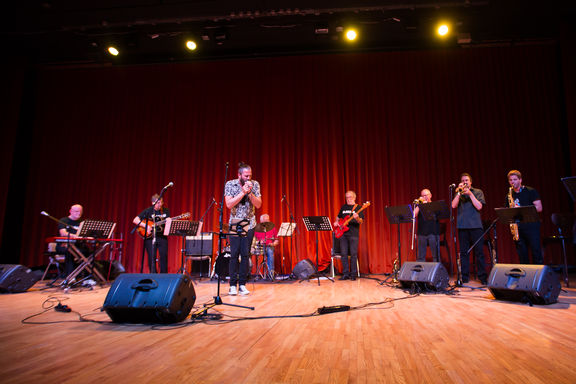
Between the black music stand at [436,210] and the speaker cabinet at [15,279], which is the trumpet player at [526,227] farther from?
the speaker cabinet at [15,279]

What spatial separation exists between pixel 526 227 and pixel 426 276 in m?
1.67

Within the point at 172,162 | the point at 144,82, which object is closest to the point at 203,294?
the point at 172,162

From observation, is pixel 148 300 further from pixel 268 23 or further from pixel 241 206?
pixel 268 23

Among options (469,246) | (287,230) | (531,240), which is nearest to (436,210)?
(469,246)

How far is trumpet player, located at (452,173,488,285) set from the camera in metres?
5.15

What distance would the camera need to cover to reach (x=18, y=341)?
2199mm

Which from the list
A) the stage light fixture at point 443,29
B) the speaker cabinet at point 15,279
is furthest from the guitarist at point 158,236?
the stage light fixture at point 443,29

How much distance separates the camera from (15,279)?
478cm

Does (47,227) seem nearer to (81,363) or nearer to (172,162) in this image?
(172,162)

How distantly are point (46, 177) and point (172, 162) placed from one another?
3.26 metres

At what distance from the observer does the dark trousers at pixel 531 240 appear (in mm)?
4504

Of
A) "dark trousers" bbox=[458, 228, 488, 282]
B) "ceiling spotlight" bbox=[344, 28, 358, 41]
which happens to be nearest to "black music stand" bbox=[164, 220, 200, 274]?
"dark trousers" bbox=[458, 228, 488, 282]

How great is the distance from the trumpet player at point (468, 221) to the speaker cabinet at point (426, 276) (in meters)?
1.14

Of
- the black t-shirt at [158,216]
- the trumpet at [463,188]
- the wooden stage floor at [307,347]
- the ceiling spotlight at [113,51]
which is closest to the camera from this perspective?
the wooden stage floor at [307,347]
